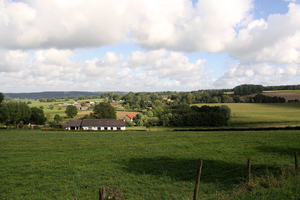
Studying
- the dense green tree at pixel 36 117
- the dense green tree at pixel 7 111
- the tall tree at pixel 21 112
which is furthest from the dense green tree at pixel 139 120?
the dense green tree at pixel 7 111

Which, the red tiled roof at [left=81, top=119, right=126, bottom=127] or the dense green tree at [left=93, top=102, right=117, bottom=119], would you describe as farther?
the dense green tree at [left=93, top=102, right=117, bottom=119]

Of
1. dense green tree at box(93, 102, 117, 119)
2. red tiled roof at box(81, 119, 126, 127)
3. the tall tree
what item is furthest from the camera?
dense green tree at box(93, 102, 117, 119)

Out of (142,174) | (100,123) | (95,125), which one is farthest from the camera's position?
(100,123)

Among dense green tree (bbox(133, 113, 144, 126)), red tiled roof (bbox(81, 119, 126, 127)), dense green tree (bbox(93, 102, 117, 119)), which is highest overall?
dense green tree (bbox(93, 102, 117, 119))

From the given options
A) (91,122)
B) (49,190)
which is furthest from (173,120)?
(49,190)

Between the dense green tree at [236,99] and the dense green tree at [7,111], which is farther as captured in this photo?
the dense green tree at [236,99]

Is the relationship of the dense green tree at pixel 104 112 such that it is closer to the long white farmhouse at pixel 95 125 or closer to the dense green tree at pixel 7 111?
the long white farmhouse at pixel 95 125

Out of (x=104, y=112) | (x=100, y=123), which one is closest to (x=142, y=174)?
(x=100, y=123)

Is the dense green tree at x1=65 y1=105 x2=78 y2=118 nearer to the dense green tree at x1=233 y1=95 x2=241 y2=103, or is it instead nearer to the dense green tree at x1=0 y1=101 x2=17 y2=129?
the dense green tree at x1=0 y1=101 x2=17 y2=129

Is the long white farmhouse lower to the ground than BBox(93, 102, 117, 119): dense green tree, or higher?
lower

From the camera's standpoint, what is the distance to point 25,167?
14.1 m

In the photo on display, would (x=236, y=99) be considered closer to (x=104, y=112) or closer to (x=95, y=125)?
(x=104, y=112)

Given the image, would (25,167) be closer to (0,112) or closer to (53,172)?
(53,172)

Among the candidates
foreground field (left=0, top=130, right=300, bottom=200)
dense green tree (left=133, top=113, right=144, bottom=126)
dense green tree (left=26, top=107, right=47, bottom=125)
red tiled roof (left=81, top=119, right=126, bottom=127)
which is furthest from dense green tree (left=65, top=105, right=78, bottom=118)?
foreground field (left=0, top=130, right=300, bottom=200)
